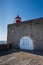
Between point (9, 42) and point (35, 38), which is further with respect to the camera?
point (9, 42)

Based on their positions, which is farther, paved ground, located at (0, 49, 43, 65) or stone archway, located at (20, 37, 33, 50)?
stone archway, located at (20, 37, 33, 50)

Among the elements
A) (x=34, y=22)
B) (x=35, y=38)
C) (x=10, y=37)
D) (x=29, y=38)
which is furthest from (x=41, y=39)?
(x=10, y=37)

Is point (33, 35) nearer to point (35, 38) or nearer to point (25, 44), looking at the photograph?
point (35, 38)

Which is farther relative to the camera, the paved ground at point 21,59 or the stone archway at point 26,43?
the stone archway at point 26,43

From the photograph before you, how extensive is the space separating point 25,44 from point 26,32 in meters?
1.08

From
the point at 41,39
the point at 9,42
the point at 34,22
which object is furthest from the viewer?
the point at 9,42

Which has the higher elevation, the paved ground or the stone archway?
the stone archway

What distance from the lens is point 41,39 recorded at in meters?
6.97

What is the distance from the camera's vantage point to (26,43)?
775cm

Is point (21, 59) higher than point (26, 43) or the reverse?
the reverse

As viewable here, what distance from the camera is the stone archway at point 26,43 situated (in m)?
7.52

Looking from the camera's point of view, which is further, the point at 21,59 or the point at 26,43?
Answer: the point at 26,43

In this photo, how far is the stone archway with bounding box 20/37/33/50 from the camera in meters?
7.52

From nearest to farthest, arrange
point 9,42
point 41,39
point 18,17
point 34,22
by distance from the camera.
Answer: point 41,39
point 34,22
point 9,42
point 18,17
